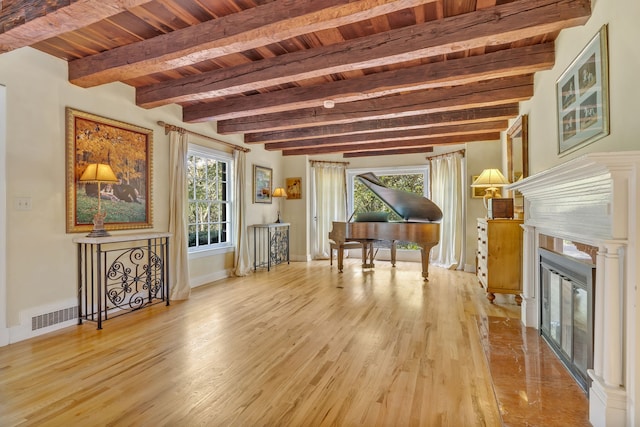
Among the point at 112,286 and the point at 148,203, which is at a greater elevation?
the point at 148,203

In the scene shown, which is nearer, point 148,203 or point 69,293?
point 69,293

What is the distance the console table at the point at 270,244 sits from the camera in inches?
222

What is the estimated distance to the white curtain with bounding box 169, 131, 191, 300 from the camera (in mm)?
3855

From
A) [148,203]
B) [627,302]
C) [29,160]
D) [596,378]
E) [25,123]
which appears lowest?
[596,378]

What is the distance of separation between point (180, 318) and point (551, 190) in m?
3.32

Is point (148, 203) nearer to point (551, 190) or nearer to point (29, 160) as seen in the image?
point (29, 160)

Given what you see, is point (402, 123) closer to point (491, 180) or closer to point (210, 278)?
point (491, 180)

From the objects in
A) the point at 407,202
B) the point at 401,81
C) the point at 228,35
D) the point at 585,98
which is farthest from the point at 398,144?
the point at 228,35

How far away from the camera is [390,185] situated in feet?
22.0

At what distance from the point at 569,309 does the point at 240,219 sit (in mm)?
4320

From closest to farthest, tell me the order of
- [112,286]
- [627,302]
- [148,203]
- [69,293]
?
[627,302] → [69,293] → [112,286] → [148,203]

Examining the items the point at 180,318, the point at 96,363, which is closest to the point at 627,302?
the point at 96,363

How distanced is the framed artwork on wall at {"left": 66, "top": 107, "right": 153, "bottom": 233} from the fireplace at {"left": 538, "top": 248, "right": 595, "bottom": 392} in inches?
154

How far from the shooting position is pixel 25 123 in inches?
102
